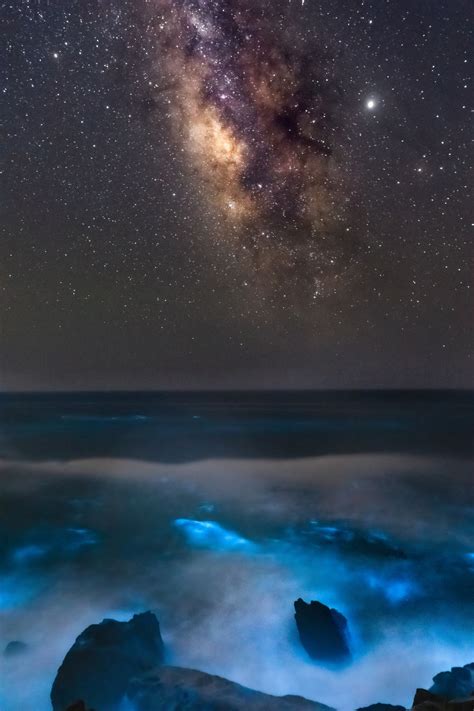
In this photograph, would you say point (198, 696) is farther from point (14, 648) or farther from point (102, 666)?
point (14, 648)

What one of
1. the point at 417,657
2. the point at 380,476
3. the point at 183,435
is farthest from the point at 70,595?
the point at 183,435

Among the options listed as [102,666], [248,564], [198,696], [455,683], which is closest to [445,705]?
[455,683]

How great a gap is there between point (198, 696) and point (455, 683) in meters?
3.58

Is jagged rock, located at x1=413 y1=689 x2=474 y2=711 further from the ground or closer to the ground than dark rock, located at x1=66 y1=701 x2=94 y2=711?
further from the ground

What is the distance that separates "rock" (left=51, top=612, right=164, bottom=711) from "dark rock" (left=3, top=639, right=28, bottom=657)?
71.8 inches

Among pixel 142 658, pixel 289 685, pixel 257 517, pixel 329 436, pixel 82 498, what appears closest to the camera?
pixel 142 658

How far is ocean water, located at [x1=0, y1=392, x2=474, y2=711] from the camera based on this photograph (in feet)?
26.6

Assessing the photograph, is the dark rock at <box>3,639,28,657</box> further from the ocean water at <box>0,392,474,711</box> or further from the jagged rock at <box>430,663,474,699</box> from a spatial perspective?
the jagged rock at <box>430,663,474,699</box>

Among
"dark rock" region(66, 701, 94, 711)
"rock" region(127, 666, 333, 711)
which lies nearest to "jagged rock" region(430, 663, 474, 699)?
"rock" region(127, 666, 333, 711)

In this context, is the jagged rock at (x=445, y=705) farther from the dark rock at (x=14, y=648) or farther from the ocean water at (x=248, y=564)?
the dark rock at (x=14, y=648)

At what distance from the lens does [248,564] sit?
1243 cm

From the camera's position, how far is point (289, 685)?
752 centimetres

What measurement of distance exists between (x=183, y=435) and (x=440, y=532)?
106 ft

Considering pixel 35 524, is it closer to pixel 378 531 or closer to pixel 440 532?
pixel 378 531
